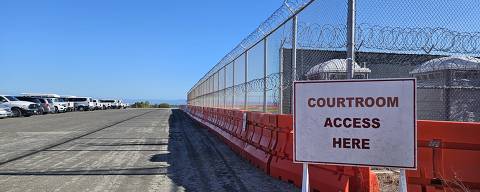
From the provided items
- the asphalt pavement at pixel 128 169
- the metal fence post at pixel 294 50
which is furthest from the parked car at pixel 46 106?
the metal fence post at pixel 294 50

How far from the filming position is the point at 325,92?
5.98 meters

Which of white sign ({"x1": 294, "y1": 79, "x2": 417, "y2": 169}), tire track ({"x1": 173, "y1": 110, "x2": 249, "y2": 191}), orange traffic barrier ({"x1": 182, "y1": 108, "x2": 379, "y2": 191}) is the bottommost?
tire track ({"x1": 173, "y1": 110, "x2": 249, "y2": 191})

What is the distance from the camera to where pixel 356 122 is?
5.69 m

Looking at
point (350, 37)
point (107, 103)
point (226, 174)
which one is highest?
point (350, 37)

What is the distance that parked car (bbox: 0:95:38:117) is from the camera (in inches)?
1668

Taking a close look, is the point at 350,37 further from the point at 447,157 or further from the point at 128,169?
the point at 128,169

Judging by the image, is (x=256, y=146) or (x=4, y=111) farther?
(x=4, y=111)

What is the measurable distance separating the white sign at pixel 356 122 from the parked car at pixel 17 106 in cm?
3960

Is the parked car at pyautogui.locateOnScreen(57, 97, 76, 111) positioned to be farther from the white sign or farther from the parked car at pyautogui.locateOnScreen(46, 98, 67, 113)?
the white sign

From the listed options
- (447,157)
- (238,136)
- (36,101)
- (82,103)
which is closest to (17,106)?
(36,101)

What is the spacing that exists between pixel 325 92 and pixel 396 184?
3.12 m

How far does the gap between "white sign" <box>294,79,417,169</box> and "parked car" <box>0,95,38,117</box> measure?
39604 millimetres

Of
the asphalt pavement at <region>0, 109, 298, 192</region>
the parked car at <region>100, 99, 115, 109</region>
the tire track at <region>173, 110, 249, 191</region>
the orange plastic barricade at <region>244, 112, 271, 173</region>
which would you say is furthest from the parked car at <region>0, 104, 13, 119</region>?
the parked car at <region>100, 99, 115, 109</region>

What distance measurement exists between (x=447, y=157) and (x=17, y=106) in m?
40.9
